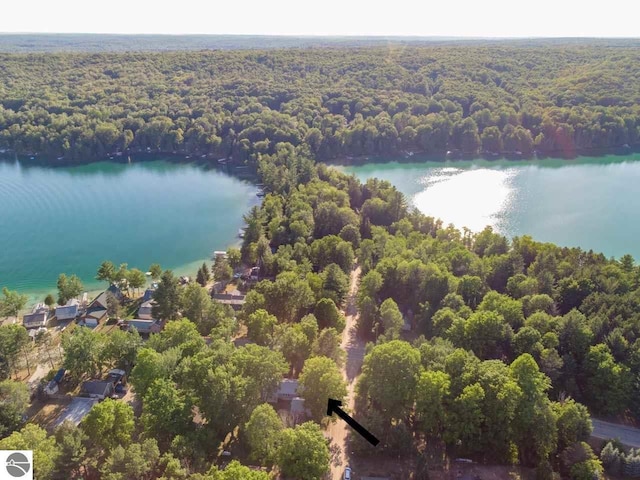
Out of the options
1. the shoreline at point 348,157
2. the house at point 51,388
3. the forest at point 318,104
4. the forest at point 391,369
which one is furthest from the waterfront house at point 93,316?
the shoreline at point 348,157

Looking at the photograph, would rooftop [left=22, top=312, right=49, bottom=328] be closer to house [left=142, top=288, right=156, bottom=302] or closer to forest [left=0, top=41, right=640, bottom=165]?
house [left=142, top=288, right=156, bottom=302]

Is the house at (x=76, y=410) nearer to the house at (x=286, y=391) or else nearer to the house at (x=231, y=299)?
the house at (x=286, y=391)

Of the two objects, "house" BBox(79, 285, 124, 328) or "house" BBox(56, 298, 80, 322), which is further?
"house" BBox(56, 298, 80, 322)

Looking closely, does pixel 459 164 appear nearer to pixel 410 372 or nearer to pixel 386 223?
pixel 386 223

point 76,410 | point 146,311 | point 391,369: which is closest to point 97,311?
point 146,311

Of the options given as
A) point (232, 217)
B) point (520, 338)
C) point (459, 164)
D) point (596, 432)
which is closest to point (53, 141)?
point (232, 217)

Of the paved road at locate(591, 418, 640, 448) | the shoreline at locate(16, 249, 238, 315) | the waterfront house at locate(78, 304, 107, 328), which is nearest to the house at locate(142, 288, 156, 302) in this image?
the waterfront house at locate(78, 304, 107, 328)
